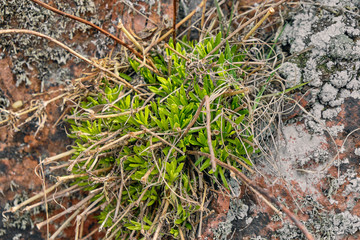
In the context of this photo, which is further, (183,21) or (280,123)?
(183,21)

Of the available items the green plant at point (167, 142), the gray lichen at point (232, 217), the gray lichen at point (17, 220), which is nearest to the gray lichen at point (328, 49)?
the green plant at point (167, 142)

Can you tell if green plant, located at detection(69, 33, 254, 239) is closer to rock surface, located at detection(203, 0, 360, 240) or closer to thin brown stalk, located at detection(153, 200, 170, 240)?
thin brown stalk, located at detection(153, 200, 170, 240)

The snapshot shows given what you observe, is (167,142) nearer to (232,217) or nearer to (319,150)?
(232,217)

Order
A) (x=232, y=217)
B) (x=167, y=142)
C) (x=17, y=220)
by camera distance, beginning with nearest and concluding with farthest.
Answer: (x=167, y=142), (x=232, y=217), (x=17, y=220)

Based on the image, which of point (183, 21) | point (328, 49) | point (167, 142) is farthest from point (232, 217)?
point (183, 21)

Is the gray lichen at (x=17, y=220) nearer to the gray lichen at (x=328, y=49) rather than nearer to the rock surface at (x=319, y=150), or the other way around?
the rock surface at (x=319, y=150)

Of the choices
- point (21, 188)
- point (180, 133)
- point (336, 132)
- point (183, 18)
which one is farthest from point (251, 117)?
point (21, 188)

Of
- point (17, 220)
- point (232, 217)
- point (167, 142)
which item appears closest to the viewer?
point (167, 142)

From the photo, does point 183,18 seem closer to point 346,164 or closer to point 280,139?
point 280,139
